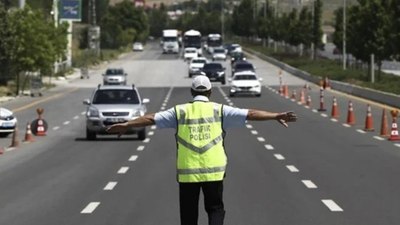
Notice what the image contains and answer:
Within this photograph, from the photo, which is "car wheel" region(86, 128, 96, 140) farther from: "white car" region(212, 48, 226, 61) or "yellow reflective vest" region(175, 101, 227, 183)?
"white car" region(212, 48, 226, 61)

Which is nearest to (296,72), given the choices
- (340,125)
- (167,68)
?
(167,68)

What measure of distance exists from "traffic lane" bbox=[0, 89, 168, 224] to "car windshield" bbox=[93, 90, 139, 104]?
1110mm

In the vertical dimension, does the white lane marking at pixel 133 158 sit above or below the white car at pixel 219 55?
above

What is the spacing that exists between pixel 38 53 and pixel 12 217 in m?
50.3

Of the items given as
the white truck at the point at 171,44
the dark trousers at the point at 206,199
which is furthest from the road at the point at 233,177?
the white truck at the point at 171,44

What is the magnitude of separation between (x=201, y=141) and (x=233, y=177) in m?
11.0

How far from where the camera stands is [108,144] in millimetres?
28438

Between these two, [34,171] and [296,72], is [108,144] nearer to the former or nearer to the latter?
[34,171]

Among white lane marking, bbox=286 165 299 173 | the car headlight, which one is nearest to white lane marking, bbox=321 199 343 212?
white lane marking, bbox=286 165 299 173

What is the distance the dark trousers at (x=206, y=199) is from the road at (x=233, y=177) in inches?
190

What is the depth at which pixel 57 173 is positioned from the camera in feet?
66.7

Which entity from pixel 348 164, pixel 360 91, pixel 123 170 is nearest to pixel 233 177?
pixel 123 170

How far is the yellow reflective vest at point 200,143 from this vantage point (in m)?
8.22

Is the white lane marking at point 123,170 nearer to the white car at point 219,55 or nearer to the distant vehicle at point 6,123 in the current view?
the distant vehicle at point 6,123
